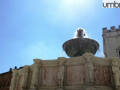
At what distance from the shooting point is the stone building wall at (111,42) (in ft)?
102

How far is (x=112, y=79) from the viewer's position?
7809mm

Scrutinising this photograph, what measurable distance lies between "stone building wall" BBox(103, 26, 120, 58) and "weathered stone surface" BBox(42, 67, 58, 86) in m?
25.0

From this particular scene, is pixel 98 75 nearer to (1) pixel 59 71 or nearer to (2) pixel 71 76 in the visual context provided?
(2) pixel 71 76

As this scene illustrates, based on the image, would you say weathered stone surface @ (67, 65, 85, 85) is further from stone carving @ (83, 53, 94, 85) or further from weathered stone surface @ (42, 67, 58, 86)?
weathered stone surface @ (42, 67, 58, 86)

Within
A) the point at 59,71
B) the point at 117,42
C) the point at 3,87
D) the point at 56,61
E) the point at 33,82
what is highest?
the point at 117,42

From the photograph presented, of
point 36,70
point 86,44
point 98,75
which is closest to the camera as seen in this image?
point 98,75

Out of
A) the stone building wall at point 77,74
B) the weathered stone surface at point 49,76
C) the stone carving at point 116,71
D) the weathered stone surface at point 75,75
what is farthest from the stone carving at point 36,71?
the stone carving at point 116,71

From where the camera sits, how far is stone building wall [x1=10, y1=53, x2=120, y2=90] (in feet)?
24.3

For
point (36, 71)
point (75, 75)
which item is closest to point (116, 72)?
point (75, 75)

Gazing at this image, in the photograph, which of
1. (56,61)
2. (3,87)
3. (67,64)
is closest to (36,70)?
(56,61)

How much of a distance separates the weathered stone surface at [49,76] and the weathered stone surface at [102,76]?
2.20m

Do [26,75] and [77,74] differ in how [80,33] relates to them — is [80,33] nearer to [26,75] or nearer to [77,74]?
[77,74]

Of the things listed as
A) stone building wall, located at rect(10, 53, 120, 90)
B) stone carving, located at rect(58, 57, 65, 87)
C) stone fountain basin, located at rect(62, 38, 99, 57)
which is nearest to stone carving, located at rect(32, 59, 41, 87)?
stone building wall, located at rect(10, 53, 120, 90)

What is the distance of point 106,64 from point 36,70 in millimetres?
4061
